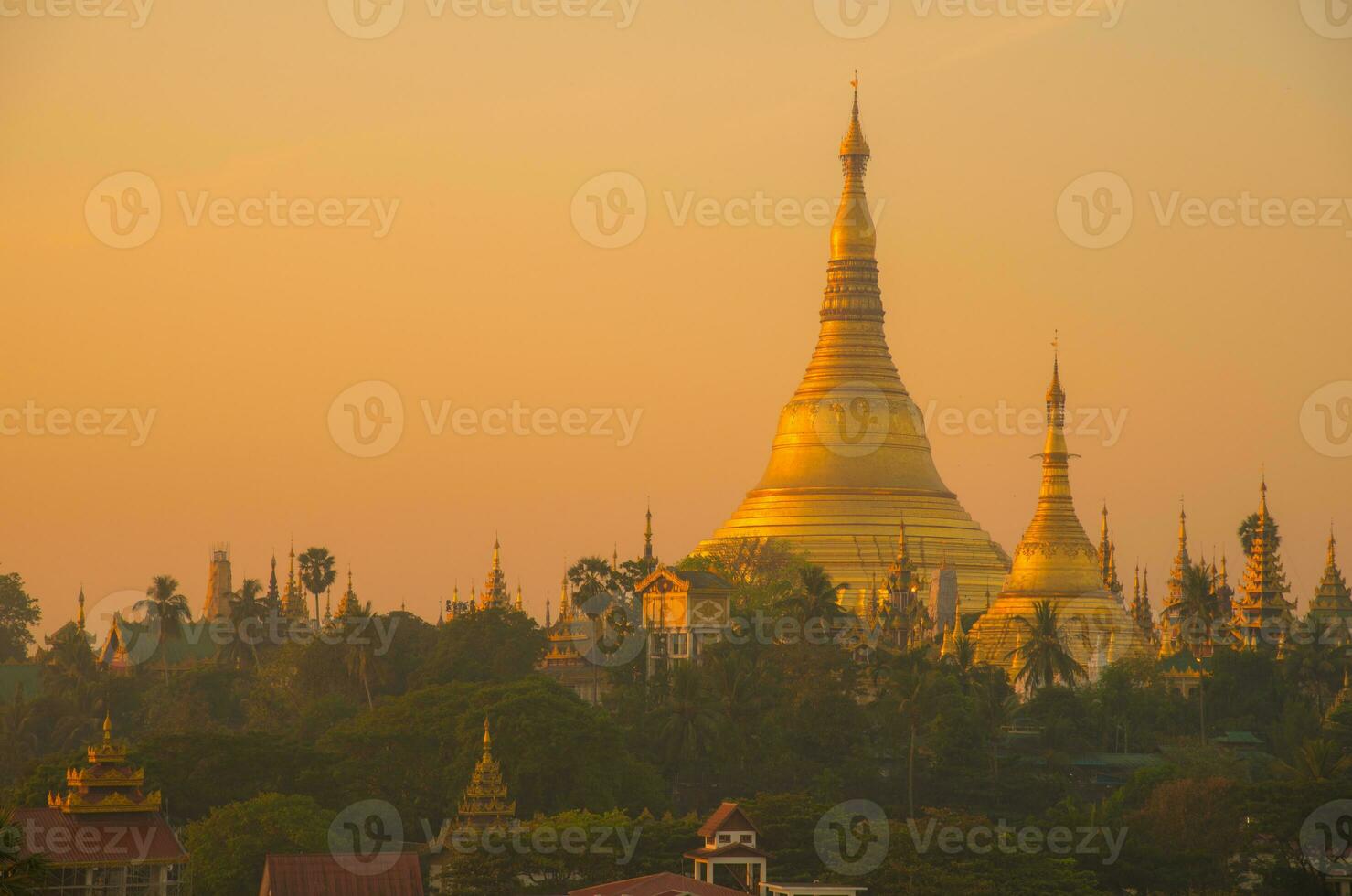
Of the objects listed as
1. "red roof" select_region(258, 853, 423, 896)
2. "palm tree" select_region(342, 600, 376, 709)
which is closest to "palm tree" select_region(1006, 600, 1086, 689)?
"palm tree" select_region(342, 600, 376, 709)

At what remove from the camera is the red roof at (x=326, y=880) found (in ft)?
248

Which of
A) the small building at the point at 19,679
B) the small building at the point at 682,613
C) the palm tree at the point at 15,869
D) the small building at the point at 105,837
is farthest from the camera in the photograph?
the small building at the point at 19,679

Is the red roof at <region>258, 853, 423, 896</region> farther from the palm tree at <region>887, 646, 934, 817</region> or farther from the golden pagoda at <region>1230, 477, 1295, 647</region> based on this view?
the golden pagoda at <region>1230, 477, 1295, 647</region>

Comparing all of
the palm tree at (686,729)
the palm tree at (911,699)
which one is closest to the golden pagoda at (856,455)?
the palm tree at (911,699)

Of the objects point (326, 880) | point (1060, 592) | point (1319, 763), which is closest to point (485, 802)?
point (326, 880)

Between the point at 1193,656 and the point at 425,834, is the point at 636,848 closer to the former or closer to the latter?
the point at 425,834

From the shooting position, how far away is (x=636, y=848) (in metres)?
81.9

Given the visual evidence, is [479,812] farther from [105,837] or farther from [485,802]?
[105,837]

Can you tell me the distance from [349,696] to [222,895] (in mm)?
34090

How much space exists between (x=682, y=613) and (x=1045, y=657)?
1467cm

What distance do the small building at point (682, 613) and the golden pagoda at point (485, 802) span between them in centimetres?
2953

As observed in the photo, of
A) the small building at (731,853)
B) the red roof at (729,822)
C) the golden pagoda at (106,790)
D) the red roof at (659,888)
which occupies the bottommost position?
the red roof at (659,888)

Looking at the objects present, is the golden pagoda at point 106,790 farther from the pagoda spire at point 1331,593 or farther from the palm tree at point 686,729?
the pagoda spire at point 1331,593

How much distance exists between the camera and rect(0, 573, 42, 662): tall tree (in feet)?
544
